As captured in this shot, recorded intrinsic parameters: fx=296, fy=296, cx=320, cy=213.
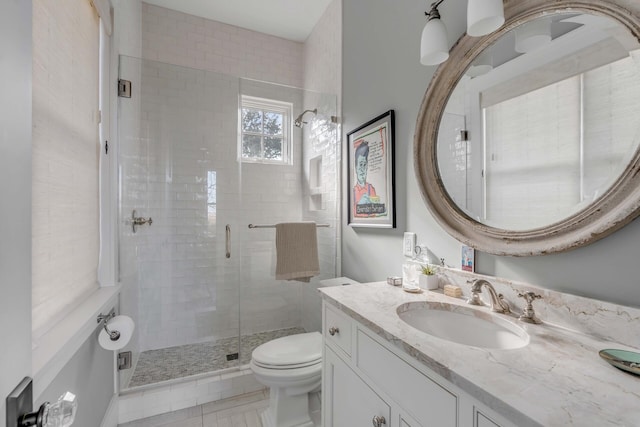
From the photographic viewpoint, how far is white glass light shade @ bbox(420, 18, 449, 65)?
1.17 meters

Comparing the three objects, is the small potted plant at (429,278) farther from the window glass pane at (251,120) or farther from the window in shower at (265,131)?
the window glass pane at (251,120)

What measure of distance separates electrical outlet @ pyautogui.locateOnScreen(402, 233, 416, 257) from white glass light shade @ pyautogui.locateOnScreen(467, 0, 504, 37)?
903 millimetres

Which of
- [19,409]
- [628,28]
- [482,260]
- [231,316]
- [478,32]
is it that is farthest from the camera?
[231,316]

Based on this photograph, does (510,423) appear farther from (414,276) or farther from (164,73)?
(164,73)

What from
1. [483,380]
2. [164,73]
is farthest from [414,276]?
[164,73]

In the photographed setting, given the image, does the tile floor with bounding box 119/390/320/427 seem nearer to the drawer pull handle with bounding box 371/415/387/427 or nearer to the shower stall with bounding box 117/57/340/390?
the shower stall with bounding box 117/57/340/390

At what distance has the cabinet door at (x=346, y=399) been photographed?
38.2 inches

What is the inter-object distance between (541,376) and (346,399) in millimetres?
733

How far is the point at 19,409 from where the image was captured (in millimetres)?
454

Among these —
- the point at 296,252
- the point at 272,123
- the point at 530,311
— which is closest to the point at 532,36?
the point at 530,311

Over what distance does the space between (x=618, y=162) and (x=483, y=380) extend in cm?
69

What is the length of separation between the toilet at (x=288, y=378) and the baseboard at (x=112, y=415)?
2.61ft

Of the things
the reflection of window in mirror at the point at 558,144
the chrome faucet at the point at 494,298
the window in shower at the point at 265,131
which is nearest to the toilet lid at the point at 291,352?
the chrome faucet at the point at 494,298

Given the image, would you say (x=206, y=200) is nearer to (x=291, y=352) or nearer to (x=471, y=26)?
(x=291, y=352)
